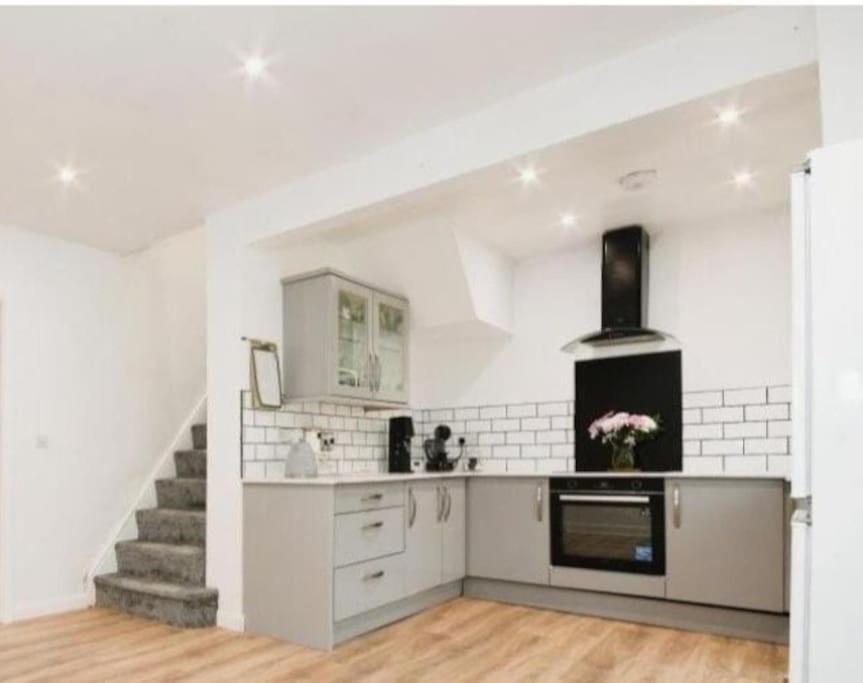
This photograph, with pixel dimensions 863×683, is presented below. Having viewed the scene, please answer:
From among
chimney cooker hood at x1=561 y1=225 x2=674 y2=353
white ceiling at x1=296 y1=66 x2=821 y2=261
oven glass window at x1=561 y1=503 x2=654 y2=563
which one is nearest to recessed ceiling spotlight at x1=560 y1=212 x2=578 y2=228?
white ceiling at x1=296 y1=66 x2=821 y2=261

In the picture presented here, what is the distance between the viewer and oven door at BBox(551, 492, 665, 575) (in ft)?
A: 12.4

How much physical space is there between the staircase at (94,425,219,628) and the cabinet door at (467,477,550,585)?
1718mm

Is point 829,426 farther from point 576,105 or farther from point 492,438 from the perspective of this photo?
point 492,438

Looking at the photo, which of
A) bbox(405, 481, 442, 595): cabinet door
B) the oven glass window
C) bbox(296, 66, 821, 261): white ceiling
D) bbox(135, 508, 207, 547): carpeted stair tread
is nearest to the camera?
bbox(296, 66, 821, 261): white ceiling

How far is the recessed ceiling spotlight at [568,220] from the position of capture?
416cm

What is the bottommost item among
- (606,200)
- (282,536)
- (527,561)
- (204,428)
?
(527,561)

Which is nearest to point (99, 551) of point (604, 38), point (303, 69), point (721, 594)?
point (303, 69)

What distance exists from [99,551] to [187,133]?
297 centimetres

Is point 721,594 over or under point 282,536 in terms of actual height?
under

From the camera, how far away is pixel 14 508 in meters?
3.92

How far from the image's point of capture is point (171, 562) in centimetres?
406

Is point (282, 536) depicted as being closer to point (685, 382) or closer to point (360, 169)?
point (360, 169)

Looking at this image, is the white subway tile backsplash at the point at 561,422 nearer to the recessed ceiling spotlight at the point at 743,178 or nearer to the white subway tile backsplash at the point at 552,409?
the white subway tile backsplash at the point at 552,409

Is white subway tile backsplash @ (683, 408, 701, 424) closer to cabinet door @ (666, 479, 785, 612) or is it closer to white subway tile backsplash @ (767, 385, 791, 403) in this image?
white subway tile backsplash @ (767, 385, 791, 403)
